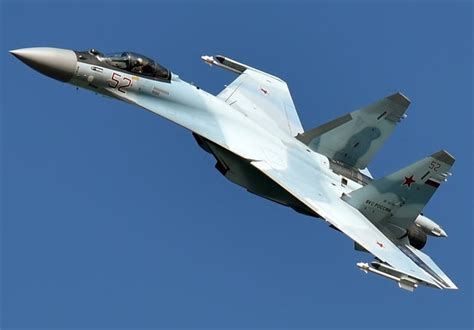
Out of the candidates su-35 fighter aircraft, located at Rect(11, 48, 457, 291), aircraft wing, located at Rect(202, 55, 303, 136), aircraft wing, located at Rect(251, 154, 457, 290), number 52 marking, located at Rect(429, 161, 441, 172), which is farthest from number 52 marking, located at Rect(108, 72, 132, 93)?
number 52 marking, located at Rect(429, 161, 441, 172)

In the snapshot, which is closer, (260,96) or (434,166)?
(434,166)

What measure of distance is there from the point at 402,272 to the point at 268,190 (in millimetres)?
4021

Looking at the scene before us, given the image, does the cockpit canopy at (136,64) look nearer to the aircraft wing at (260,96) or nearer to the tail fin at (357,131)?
the aircraft wing at (260,96)

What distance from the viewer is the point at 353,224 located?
23.0 metres

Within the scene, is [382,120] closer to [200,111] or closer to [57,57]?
[200,111]

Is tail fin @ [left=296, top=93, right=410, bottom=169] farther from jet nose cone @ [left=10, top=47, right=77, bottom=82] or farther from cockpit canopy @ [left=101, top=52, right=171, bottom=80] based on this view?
jet nose cone @ [left=10, top=47, right=77, bottom=82]

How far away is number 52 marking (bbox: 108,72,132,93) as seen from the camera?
2261 cm

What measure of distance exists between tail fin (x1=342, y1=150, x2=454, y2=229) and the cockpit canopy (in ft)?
18.2

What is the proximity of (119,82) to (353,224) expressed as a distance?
6516 millimetres

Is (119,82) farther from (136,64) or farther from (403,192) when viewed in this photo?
(403,192)

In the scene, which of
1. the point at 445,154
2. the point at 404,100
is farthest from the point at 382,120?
the point at 445,154

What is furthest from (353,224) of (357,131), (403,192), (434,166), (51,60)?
(51,60)

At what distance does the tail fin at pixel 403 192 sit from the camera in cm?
2338

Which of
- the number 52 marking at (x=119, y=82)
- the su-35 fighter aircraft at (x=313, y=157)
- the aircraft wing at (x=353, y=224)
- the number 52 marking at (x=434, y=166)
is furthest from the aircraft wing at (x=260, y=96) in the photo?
the number 52 marking at (x=434, y=166)
